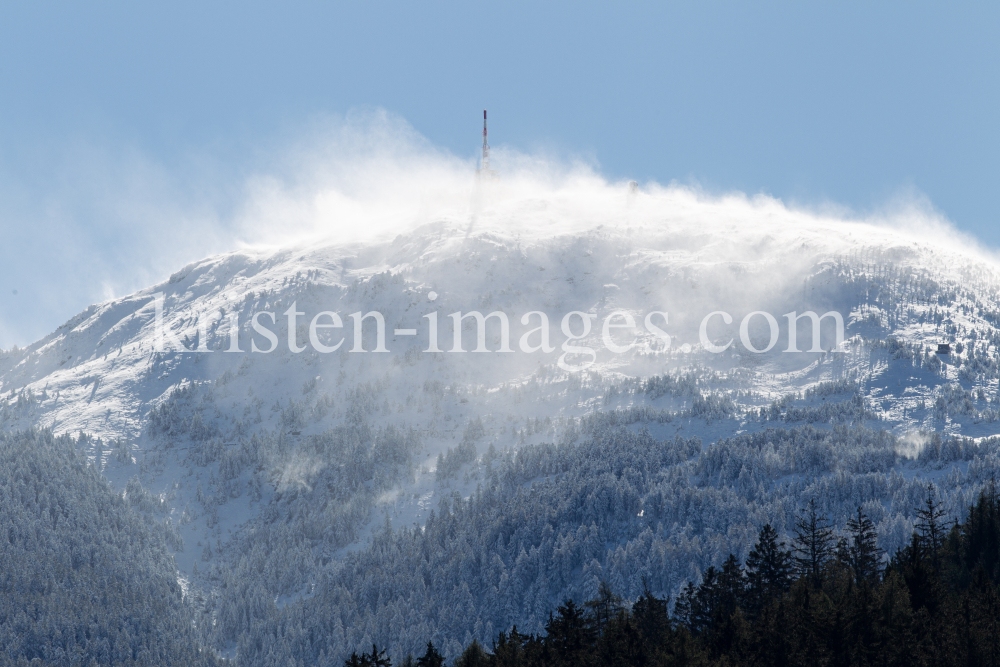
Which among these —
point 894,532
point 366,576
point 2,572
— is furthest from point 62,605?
point 894,532

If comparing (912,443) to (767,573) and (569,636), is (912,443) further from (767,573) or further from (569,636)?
(569,636)

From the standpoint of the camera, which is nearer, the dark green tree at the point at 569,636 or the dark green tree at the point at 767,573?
the dark green tree at the point at 569,636

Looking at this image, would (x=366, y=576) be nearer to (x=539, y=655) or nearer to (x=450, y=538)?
(x=450, y=538)

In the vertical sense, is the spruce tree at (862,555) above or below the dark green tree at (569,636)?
above

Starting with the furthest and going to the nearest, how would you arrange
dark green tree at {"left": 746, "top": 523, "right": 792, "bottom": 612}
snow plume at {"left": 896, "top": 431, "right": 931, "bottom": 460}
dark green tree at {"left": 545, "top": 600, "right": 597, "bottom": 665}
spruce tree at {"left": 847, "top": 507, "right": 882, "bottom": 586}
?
snow plume at {"left": 896, "top": 431, "right": 931, "bottom": 460}, spruce tree at {"left": 847, "top": 507, "right": 882, "bottom": 586}, dark green tree at {"left": 746, "top": 523, "right": 792, "bottom": 612}, dark green tree at {"left": 545, "top": 600, "right": 597, "bottom": 665}

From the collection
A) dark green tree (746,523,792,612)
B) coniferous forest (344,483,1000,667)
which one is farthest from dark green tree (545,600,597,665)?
dark green tree (746,523,792,612)

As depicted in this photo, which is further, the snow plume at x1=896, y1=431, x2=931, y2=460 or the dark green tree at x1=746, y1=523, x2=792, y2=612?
the snow plume at x1=896, y1=431, x2=931, y2=460

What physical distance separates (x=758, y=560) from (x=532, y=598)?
98525 millimetres

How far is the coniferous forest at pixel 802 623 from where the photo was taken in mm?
56406

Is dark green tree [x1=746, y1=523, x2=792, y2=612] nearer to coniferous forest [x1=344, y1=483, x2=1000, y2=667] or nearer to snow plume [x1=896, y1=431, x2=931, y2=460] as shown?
coniferous forest [x1=344, y1=483, x2=1000, y2=667]

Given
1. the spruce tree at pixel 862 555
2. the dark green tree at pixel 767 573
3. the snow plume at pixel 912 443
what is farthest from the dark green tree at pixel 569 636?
the snow plume at pixel 912 443

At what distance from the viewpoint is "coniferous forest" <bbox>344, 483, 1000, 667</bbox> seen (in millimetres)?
56406

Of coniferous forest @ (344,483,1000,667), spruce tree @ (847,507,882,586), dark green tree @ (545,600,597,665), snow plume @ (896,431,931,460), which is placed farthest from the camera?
snow plume @ (896,431,931,460)

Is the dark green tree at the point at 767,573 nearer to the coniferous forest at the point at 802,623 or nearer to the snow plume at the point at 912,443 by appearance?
the coniferous forest at the point at 802,623
